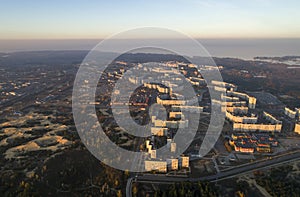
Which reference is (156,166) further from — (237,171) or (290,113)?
(290,113)

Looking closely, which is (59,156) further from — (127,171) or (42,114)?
(42,114)

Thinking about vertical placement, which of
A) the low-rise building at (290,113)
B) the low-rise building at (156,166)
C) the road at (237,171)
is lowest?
the road at (237,171)

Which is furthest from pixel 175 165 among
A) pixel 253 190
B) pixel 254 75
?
pixel 254 75

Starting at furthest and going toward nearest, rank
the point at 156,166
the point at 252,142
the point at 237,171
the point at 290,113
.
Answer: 1. the point at 290,113
2. the point at 252,142
3. the point at 237,171
4. the point at 156,166

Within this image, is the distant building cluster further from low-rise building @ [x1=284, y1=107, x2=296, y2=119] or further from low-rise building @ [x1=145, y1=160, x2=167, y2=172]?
low-rise building @ [x1=284, y1=107, x2=296, y2=119]

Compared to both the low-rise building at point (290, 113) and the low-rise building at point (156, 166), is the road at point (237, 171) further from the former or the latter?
the low-rise building at point (290, 113)

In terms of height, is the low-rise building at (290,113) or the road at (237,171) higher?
the low-rise building at (290,113)

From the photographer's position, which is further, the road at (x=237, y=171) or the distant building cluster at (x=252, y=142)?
the distant building cluster at (x=252, y=142)

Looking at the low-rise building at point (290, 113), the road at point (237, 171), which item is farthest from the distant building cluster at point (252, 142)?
the low-rise building at point (290, 113)

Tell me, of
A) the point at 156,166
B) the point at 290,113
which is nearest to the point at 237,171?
the point at 156,166

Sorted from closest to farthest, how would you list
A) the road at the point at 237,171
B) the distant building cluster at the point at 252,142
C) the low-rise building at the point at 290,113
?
the road at the point at 237,171 < the distant building cluster at the point at 252,142 < the low-rise building at the point at 290,113

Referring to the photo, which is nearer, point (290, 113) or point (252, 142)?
point (252, 142)
